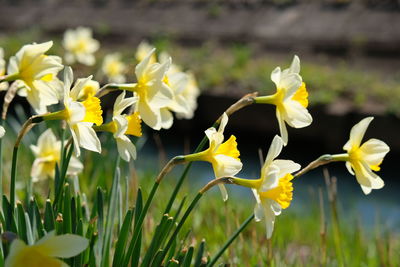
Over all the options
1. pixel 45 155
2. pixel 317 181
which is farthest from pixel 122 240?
pixel 317 181

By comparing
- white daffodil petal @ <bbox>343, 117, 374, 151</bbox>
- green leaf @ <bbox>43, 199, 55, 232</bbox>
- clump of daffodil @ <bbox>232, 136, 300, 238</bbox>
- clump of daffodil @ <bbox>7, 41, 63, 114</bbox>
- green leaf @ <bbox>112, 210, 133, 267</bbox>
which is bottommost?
green leaf @ <bbox>112, 210, 133, 267</bbox>

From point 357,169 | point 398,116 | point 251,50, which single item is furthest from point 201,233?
point 251,50

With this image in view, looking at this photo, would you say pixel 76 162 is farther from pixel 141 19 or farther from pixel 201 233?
pixel 141 19

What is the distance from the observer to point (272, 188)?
3.01ft

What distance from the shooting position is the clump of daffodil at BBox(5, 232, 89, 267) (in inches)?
31.2

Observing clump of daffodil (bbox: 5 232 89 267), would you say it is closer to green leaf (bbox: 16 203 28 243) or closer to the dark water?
green leaf (bbox: 16 203 28 243)

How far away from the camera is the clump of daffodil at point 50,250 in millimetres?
792

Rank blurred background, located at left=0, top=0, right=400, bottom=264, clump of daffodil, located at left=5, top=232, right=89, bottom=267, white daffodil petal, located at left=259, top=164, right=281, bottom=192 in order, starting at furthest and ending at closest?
blurred background, located at left=0, top=0, right=400, bottom=264 → white daffodil petal, located at left=259, top=164, right=281, bottom=192 → clump of daffodil, located at left=5, top=232, right=89, bottom=267

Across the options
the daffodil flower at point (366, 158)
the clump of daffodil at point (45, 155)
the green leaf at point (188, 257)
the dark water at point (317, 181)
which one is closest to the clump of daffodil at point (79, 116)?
the green leaf at point (188, 257)

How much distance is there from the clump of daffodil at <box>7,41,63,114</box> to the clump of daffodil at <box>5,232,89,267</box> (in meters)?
0.35

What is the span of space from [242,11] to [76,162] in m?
6.76

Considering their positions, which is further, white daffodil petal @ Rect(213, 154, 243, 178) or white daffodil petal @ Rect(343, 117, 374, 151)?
white daffodil petal @ Rect(343, 117, 374, 151)

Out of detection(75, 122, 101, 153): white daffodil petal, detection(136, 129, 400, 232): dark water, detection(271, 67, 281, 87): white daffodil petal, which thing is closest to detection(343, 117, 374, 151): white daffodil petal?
detection(271, 67, 281, 87): white daffodil petal

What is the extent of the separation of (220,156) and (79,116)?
0.76 feet
